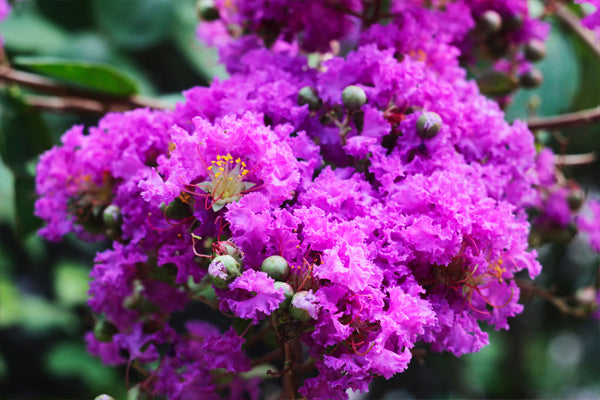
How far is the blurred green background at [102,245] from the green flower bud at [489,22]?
0.24m

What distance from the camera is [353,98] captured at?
1.08m

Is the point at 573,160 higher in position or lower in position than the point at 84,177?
lower

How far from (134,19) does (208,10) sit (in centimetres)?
58

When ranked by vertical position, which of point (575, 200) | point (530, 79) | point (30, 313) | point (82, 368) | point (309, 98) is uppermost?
point (309, 98)

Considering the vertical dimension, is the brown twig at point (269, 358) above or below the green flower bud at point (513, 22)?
below

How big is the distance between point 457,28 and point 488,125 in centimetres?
35

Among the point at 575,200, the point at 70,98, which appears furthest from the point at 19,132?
the point at 575,200

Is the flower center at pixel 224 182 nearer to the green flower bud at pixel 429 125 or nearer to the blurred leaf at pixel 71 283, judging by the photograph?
the green flower bud at pixel 429 125

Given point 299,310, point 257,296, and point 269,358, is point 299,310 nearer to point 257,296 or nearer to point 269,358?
point 257,296

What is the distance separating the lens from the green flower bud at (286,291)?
88 centimetres

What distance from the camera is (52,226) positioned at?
1273 millimetres

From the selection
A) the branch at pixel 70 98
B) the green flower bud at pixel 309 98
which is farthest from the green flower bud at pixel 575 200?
the branch at pixel 70 98

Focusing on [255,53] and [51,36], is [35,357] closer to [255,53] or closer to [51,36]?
[51,36]

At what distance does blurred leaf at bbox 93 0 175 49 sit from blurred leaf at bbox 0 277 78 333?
4.57 ft
